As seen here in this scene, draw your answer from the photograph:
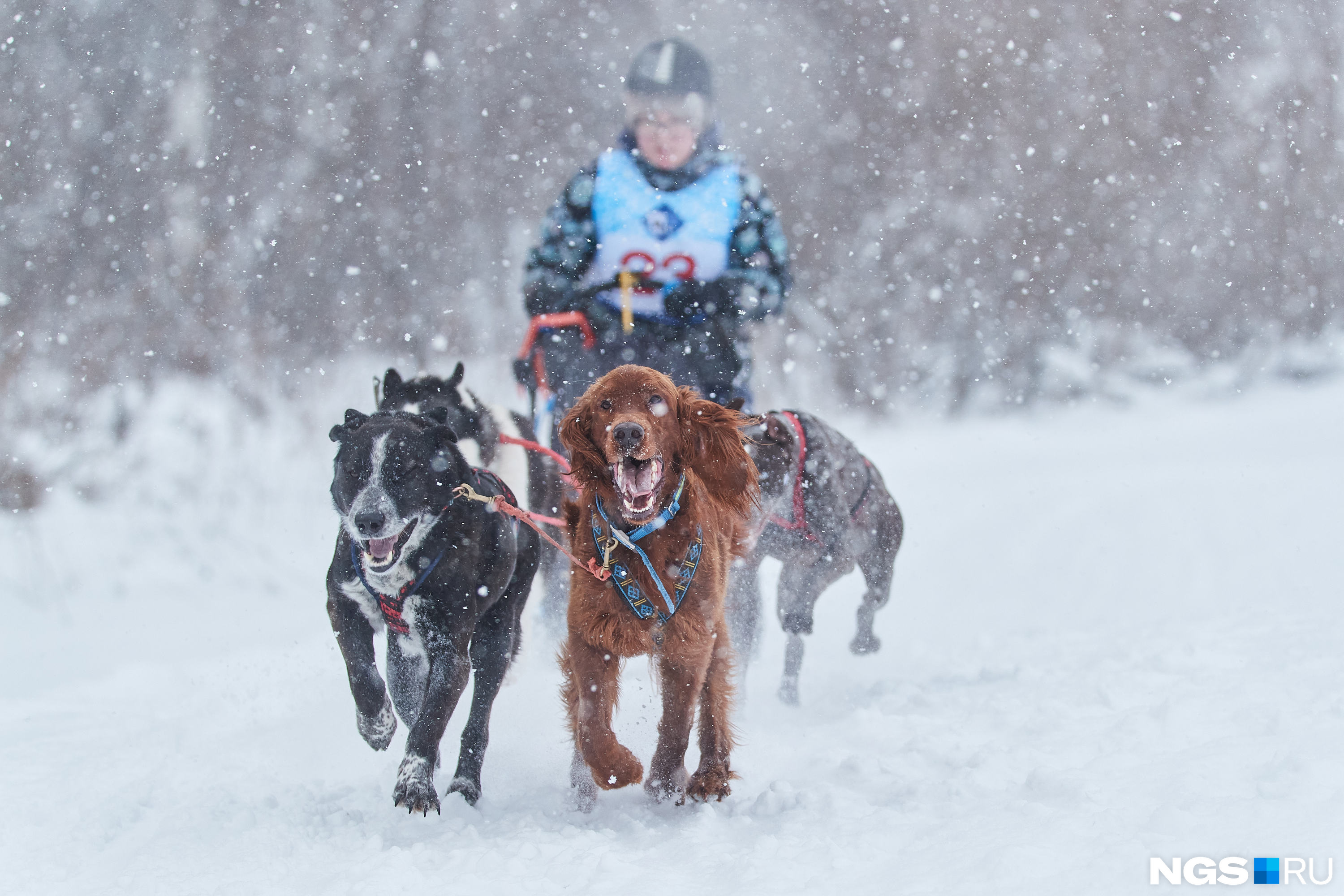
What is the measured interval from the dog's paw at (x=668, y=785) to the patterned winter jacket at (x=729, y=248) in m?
2.12

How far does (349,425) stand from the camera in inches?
118

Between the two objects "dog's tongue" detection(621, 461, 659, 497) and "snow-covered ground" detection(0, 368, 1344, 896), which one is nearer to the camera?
"snow-covered ground" detection(0, 368, 1344, 896)

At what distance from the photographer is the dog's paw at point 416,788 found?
2.69 m

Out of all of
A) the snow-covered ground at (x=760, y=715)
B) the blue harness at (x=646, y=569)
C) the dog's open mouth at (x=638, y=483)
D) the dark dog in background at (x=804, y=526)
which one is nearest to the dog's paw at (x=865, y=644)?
the snow-covered ground at (x=760, y=715)

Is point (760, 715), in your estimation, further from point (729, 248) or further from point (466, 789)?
point (729, 248)

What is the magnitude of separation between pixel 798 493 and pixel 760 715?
35.6 inches

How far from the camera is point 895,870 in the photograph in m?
2.20

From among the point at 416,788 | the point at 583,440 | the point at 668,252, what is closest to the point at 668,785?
the point at 416,788

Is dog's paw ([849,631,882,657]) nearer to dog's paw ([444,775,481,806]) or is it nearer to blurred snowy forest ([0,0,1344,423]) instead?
dog's paw ([444,775,481,806])

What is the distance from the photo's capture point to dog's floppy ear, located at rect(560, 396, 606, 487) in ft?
8.80

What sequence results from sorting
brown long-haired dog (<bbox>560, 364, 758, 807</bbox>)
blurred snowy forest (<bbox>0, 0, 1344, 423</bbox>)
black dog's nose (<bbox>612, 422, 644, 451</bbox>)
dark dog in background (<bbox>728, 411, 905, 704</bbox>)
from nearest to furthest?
1. black dog's nose (<bbox>612, 422, 644, 451</bbox>)
2. brown long-haired dog (<bbox>560, 364, 758, 807</bbox>)
3. dark dog in background (<bbox>728, 411, 905, 704</bbox>)
4. blurred snowy forest (<bbox>0, 0, 1344, 423</bbox>)

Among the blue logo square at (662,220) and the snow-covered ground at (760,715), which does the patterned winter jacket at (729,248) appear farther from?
the snow-covered ground at (760,715)

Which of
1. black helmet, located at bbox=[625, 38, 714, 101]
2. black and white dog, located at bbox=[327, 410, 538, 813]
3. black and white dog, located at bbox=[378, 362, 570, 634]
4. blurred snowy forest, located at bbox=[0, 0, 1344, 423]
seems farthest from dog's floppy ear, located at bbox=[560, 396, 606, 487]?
blurred snowy forest, located at bbox=[0, 0, 1344, 423]

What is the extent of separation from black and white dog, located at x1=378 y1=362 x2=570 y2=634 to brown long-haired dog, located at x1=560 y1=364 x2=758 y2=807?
100 centimetres
